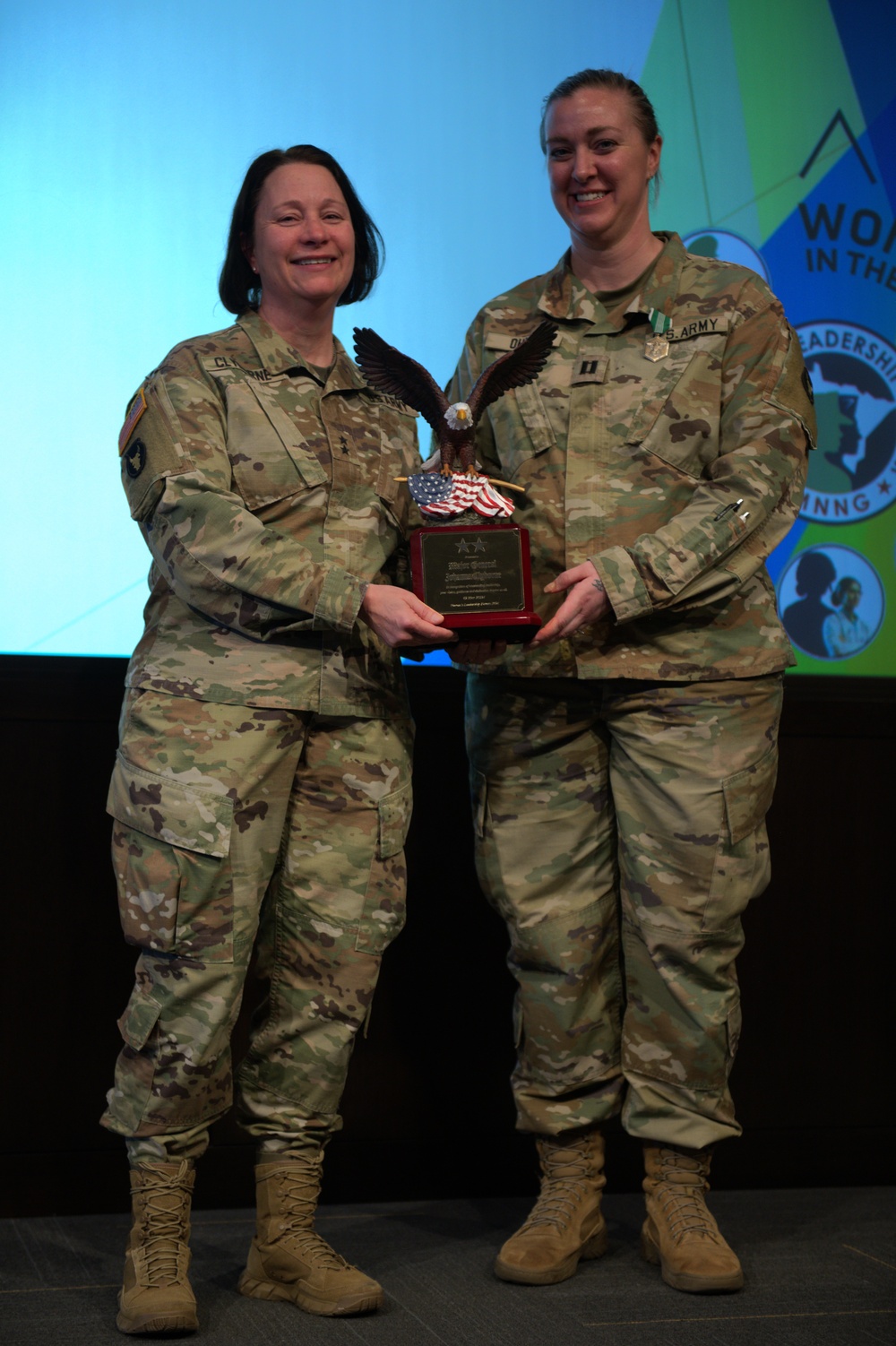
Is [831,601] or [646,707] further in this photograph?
[831,601]

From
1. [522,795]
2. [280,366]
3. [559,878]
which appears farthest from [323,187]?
[559,878]

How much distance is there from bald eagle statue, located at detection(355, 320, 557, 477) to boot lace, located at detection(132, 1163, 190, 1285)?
1033mm

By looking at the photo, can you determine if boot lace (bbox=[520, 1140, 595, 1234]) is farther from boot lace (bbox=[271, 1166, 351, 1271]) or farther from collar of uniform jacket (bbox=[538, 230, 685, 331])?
collar of uniform jacket (bbox=[538, 230, 685, 331])

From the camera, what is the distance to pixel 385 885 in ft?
6.13

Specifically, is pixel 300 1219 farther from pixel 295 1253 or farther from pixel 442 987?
pixel 442 987

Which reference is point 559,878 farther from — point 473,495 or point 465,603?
point 473,495

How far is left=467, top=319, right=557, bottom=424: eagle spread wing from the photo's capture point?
1.92 m

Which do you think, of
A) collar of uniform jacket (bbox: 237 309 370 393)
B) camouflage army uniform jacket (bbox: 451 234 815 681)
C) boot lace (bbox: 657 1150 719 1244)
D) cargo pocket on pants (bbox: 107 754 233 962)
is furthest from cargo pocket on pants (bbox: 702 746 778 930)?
collar of uniform jacket (bbox: 237 309 370 393)

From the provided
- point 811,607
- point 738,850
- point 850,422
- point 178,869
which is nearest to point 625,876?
point 738,850

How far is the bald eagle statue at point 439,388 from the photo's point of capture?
188cm

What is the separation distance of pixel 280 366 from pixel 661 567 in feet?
2.01

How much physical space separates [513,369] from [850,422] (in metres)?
1.15

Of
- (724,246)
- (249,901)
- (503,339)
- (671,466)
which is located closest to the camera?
(249,901)

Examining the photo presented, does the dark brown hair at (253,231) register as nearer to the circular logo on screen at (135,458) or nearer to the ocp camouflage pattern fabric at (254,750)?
the ocp camouflage pattern fabric at (254,750)
